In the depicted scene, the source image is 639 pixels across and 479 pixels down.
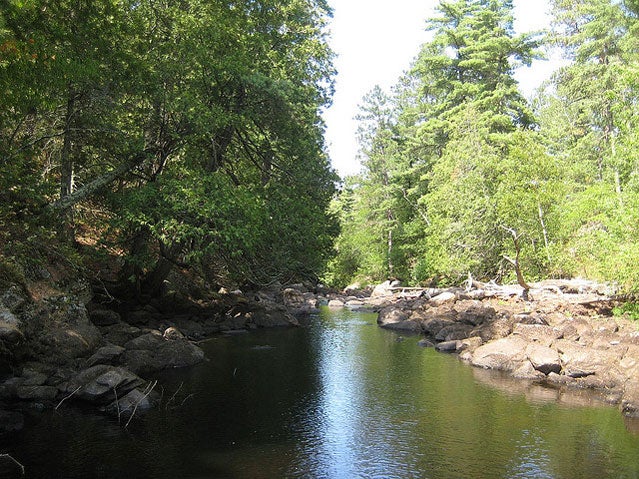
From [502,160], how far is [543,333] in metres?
13.0

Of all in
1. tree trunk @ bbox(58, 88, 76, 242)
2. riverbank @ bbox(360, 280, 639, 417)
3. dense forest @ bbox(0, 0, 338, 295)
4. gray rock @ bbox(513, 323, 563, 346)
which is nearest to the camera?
dense forest @ bbox(0, 0, 338, 295)

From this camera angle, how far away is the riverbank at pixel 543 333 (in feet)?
46.1

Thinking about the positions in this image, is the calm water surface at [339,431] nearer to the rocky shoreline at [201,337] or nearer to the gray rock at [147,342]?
the rocky shoreline at [201,337]

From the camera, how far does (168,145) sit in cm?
1839

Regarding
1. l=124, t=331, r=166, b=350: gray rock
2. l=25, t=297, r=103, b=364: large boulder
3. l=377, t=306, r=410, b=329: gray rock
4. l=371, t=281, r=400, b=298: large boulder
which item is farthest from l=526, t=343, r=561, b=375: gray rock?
l=371, t=281, r=400, b=298: large boulder

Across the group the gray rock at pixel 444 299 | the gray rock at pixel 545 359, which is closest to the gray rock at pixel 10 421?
the gray rock at pixel 545 359

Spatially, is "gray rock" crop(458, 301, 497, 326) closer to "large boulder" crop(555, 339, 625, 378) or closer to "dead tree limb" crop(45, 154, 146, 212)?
"large boulder" crop(555, 339, 625, 378)

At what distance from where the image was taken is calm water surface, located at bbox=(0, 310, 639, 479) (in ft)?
29.3

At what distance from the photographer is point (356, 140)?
46.2 metres

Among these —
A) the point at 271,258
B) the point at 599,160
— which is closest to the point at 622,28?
the point at 599,160

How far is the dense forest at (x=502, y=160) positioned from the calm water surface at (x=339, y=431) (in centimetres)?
745

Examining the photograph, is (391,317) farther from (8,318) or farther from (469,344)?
(8,318)

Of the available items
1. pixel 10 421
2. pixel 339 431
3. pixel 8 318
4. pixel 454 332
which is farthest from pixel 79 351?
pixel 454 332

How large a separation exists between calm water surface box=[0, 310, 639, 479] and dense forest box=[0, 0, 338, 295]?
4412mm
